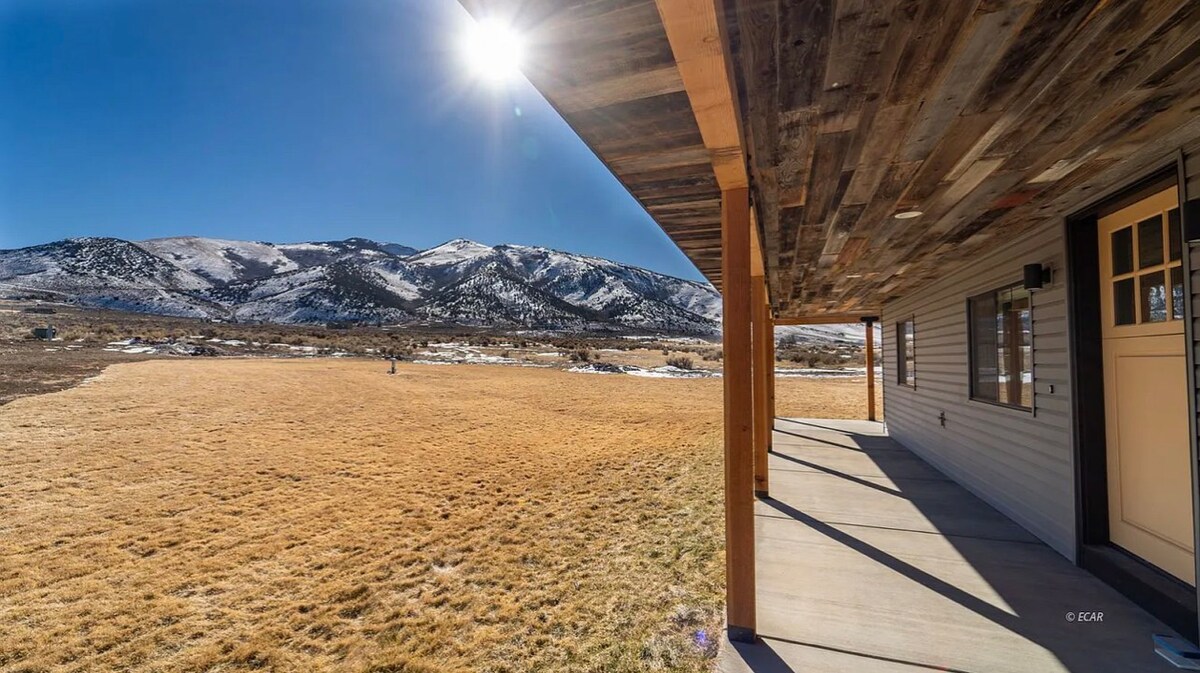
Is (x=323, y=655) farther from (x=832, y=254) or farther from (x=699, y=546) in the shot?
(x=832, y=254)

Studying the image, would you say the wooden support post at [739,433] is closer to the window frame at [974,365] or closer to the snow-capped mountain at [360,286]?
the window frame at [974,365]

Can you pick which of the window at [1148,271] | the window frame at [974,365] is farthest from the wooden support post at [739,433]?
the window frame at [974,365]

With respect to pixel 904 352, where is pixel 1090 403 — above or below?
below

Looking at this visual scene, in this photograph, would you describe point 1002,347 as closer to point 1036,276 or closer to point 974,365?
point 974,365

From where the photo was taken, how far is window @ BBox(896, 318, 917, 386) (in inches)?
272

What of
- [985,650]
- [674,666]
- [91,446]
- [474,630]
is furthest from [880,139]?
[91,446]

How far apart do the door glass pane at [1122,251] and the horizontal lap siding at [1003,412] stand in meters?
0.28

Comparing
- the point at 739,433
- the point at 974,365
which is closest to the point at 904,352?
the point at 974,365

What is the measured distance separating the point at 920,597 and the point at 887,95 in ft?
9.21

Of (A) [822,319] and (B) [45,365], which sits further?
(B) [45,365]

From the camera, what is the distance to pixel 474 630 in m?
2.87

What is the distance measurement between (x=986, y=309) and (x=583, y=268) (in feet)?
317

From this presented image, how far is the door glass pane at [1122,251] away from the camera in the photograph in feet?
8.82

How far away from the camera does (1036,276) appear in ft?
10.9
